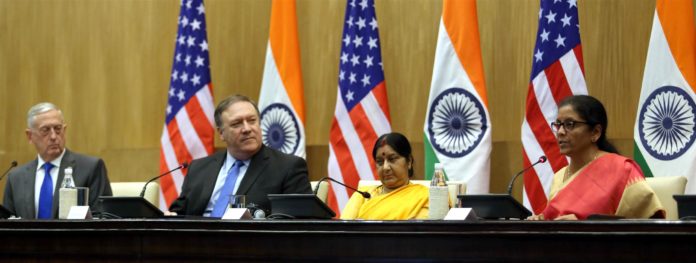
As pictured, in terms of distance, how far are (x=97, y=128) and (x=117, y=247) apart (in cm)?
442

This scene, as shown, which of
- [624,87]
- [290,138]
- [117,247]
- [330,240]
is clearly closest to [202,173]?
[290,138]

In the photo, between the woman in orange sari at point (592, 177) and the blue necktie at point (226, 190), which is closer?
the woman in orange sari at point (592, 177)

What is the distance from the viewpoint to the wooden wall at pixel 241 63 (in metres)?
6.19

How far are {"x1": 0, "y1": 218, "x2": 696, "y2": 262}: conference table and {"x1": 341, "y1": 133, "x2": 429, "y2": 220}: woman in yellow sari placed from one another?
64.0 inches

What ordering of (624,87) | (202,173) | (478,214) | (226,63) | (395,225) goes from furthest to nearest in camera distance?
(226,63) → (624,87) → (202,173) → (478,214) → (395,225)

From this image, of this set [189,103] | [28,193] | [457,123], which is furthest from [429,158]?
[28,193]

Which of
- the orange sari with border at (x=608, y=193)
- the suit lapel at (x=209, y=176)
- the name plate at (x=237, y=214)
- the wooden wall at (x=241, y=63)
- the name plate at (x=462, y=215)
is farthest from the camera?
the wooden wall at (x=241, y=63)

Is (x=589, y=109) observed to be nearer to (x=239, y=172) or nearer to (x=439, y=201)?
(x=439, y=201)

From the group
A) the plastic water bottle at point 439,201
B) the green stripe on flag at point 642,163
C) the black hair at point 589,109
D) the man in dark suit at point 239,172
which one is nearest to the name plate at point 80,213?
the man in dark suit at point 239,172

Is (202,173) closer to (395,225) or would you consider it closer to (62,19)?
(395,225)

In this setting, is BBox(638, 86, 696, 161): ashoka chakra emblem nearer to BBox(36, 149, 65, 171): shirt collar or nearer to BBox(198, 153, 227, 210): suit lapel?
BBox(198, 153, 227, 210): suit lapel

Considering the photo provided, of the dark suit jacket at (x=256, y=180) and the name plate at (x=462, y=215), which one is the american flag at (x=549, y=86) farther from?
the name plate at (x=462, y=215)

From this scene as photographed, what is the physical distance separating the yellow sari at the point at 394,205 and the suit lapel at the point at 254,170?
50cm

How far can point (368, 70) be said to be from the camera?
630 cm
